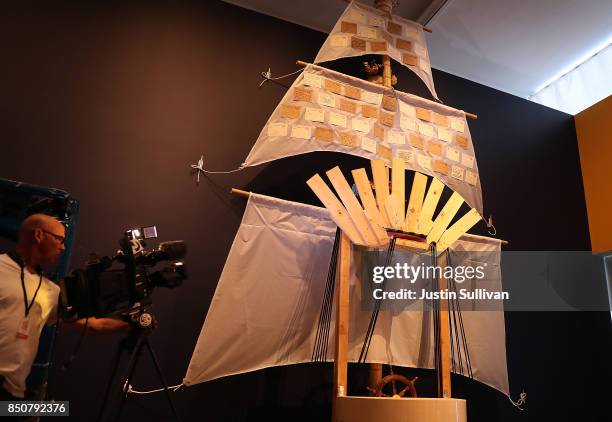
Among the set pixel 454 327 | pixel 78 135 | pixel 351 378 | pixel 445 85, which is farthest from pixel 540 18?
pixel 78 135

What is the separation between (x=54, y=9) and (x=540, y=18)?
3268 mm

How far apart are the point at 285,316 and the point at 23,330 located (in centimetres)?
122

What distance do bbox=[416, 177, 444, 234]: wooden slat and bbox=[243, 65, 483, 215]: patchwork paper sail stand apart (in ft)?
0.77

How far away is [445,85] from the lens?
3.79 m

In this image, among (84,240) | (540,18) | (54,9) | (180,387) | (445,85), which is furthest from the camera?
(445,85)

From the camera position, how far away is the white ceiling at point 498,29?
129 inches

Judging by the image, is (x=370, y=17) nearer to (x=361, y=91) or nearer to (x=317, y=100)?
(x=361, y=91)

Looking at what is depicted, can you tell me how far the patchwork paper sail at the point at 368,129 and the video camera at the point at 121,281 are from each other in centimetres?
87

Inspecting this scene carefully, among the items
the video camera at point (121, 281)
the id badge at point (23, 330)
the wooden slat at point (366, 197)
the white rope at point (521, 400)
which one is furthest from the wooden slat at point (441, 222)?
the id badge at point (23, 330)

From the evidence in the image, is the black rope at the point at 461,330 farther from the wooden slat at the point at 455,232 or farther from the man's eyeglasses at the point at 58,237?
the man's eyeglasses at the point at 58,237

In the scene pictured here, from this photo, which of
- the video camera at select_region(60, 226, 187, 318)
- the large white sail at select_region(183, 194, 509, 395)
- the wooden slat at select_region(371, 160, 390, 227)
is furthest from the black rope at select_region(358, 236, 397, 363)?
the video camera at select_region(60, 226, 187, 318)

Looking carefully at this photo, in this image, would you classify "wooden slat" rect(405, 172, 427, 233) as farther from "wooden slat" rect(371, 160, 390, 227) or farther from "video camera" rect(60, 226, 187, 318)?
"video camera" rect(60, 226, 187, 318)

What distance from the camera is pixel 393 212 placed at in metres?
2.53

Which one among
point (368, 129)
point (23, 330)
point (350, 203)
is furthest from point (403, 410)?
point (368, 129)
